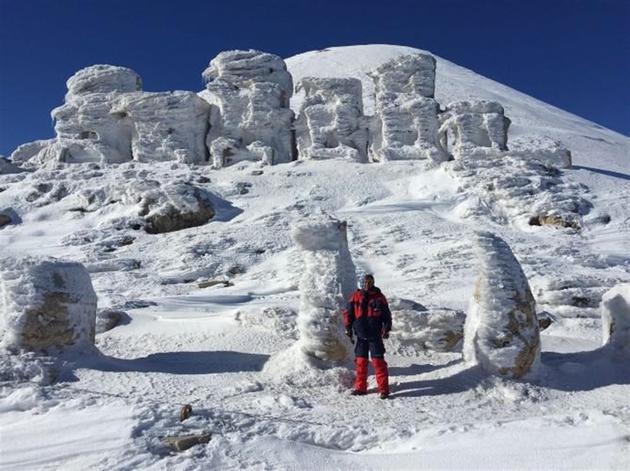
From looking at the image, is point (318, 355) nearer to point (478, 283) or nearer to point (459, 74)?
point (478, 283)

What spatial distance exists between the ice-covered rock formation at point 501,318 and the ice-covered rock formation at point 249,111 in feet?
67.2

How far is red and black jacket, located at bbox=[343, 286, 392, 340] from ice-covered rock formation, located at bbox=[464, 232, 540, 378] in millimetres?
1212

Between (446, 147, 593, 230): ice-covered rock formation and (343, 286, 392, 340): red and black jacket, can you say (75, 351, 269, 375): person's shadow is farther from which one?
(446, 147, 593, 230): ice-covered rock formation

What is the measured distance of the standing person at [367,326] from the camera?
7.09m

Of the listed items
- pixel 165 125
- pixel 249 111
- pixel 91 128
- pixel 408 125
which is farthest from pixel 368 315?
pixel 91 128

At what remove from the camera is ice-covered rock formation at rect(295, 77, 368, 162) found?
2758 cm

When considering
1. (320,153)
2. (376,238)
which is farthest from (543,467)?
(320,153)

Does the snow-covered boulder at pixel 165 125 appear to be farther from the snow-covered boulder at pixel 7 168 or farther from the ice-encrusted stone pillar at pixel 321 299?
the ice-encrusted stone pillar at pixel 321 299

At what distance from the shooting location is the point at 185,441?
5320mm

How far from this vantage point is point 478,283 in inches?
302

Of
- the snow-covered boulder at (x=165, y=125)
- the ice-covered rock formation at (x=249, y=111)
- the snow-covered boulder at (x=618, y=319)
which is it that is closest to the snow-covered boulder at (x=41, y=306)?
the snow-covered boulder at (x=618, y=319)

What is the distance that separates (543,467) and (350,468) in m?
1.61

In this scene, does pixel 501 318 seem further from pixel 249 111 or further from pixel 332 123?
pixel 249 111

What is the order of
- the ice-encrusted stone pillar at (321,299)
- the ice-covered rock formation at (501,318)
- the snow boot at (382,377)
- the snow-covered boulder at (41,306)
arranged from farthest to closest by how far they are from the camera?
1. the snow-covered boulder at (41,306)
2. the ice-encrusted stone pillar at (321,299)
3. the ice-covered rock formation at (501,318)
4. the snow boot at (382,377)
